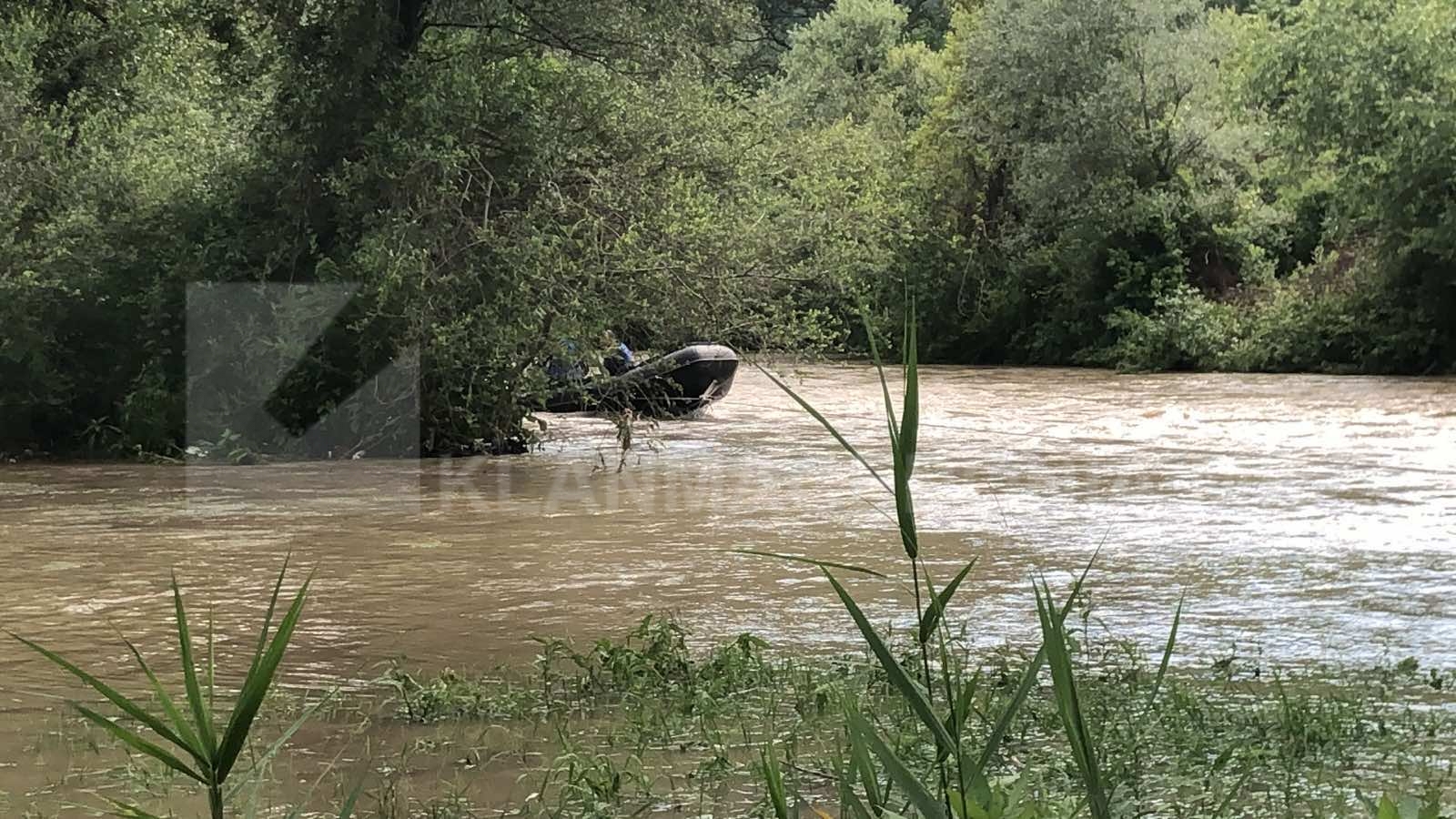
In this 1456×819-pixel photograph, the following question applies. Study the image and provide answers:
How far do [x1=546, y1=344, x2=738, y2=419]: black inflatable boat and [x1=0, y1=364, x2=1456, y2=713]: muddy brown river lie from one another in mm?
408

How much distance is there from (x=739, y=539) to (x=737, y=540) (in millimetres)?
40

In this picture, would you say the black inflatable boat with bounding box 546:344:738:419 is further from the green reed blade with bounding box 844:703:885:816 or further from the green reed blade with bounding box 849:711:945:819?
the green reed blade with bounding box 849:711:945:819

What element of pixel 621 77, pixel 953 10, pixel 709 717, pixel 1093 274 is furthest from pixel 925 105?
pixel 709 717

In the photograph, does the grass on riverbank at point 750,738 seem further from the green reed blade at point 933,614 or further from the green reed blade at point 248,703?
the green reed blade at point 248,703

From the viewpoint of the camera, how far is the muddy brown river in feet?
22.8

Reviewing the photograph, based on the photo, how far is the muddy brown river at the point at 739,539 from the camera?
6.95 metres

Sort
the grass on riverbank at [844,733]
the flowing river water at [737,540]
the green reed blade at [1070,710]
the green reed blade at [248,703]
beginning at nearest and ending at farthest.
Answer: the green reed blade at [248,703], the green reed blade at [1070,710], the grass on riverbank at [844,733], the flowing river water at [737,540]

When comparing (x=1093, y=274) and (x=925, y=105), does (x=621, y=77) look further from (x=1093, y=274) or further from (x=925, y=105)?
(x=925, y=105)

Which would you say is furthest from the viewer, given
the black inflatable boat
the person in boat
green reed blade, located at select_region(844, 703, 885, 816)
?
the black inflatable boat

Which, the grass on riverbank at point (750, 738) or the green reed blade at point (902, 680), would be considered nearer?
the green reed blade at point (902, 680)
